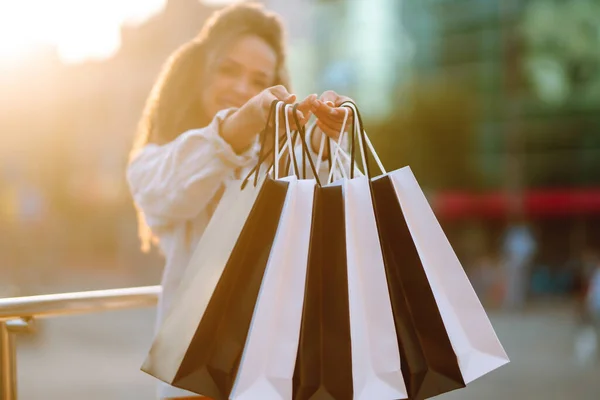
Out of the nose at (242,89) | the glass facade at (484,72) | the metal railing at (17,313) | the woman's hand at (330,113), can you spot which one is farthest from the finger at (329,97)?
the glass facade at (484,72)

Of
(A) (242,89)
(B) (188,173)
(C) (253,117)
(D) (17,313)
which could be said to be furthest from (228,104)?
(D) (17,313)

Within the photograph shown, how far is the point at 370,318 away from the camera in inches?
54.8

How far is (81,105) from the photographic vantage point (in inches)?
1435

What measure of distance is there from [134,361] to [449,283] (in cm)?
1395

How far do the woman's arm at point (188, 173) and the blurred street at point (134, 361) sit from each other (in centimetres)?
654

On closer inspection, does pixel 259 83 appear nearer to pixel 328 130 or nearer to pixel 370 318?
pixel 328 130

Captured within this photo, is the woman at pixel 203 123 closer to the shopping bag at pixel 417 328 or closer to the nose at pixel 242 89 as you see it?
the nose at pixel 242 89

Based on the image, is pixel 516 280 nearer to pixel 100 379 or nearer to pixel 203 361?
pixel 100 379

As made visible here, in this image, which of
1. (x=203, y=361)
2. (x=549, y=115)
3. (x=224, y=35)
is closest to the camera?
(x=203, y=361)

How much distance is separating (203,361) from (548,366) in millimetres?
13708

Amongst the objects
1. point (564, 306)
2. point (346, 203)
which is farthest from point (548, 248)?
point (346, 203)

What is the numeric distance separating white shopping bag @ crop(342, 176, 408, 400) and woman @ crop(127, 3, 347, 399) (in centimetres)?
27

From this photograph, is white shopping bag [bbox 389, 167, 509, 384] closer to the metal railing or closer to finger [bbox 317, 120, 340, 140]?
finger [bbox 317, 120, 340, 140]

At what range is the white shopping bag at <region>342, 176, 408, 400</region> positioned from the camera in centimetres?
137
